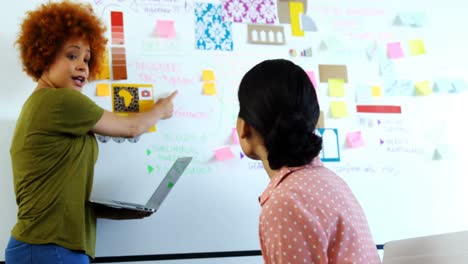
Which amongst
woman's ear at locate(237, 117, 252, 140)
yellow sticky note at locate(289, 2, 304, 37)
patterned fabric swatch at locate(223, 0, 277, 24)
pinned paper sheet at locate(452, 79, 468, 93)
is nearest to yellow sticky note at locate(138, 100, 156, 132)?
patterned fabric swatch at locate(223, 0, 277, 24)

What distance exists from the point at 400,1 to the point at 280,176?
159cm

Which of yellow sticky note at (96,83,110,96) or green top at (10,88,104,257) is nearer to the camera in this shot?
green top at (10,88,104,257)

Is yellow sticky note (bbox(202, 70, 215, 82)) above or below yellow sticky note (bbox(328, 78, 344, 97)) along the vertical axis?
above

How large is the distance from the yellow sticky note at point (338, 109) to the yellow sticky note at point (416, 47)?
1.43 feet

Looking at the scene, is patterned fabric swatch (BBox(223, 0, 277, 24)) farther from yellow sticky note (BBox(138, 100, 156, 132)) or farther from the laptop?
the laptop


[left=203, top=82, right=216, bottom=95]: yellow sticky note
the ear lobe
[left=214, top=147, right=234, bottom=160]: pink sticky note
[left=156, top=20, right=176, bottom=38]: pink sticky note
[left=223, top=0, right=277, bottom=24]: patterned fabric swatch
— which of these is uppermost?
[left=223, top=0, right=277, bottom=24]: patterned fabric swatch

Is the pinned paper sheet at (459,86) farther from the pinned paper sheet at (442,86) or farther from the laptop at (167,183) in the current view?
the laptop at (167,183)

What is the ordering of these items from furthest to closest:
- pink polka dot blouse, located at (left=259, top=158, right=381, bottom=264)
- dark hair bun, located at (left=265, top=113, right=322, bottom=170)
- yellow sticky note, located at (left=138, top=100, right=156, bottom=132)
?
yellow sticky note, located at (left=138, top=100, right=156, bottom=132)
dark hair bun, located at (left=265, top=113, right=322, bottom=170)
pink polka dot blouse, located at (left=259, top=158, right=381, bottom=264)

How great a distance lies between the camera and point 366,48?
7.91ft

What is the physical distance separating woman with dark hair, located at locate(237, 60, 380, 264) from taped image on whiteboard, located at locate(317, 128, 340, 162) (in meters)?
0.97

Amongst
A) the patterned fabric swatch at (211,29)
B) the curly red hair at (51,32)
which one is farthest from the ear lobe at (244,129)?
the patterned fabric swatch at (211,29)

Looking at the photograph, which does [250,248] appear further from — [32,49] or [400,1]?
[400,1]

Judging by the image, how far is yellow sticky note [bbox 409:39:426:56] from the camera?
246 cm

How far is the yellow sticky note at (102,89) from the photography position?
2045mm
